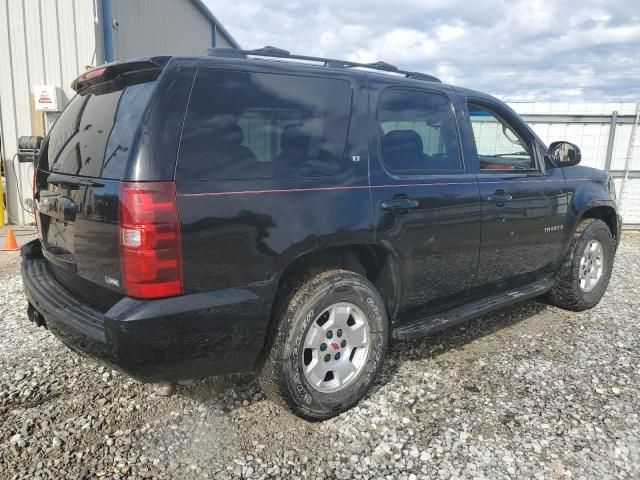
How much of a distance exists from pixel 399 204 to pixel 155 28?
360 inches

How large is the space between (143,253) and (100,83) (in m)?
1.14

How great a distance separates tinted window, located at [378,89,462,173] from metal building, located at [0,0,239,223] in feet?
22.1

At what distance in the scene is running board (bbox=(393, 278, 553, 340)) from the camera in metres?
3.11

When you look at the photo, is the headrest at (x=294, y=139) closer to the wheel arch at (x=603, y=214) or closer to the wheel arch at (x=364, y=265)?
the wheel arch at (x=364, y=265)

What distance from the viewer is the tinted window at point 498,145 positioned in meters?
3.80

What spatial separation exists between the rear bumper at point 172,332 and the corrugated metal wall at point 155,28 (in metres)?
6.56

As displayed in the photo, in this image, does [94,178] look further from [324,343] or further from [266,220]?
[324,343]

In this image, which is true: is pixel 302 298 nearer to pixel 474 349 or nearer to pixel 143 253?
pixel 143 253

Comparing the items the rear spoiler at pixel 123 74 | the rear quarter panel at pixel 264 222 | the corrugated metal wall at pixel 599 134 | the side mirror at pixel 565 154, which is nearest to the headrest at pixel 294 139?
the rear quarter panel at pixel 264 222

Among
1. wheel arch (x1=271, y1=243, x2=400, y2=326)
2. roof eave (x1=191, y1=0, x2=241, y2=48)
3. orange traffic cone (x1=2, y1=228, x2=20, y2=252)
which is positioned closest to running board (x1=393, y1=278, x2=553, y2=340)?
wheel arch (x1=271, y1=243, x2=400, y2=326)

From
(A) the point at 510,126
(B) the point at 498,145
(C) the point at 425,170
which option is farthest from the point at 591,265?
(C) the point at 425,170

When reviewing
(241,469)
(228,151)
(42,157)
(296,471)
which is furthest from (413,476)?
(42,157)

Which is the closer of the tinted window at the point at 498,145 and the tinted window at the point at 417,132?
the tinted window at the point at 417,132

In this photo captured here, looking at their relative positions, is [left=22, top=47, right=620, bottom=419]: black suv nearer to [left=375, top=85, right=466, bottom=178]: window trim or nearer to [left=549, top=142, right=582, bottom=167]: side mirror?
[left=375, top=85, right=466, bottom=178]: window trim
